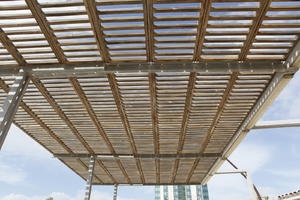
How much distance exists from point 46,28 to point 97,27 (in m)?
1.51

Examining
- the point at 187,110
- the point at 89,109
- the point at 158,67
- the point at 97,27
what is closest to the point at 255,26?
the point at 158,67

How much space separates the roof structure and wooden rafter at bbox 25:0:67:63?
0.10 feet

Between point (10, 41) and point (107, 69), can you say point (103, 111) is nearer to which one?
point (107, 69)

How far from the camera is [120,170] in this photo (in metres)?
24.7

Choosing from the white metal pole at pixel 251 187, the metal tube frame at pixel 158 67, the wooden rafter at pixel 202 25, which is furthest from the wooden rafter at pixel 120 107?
the white metal pole at pixel 251 187

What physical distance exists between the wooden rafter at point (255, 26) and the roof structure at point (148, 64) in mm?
30

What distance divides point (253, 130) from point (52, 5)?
11.6 metres

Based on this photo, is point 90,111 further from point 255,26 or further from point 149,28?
point 255,26

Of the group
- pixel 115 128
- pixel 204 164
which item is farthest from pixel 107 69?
pixel 204 164

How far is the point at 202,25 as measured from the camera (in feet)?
24.1

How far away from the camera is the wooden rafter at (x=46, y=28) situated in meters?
6.75

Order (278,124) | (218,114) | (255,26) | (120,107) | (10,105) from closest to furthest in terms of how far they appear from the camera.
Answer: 1. (255,26)
2. (10,105)
3. (120,107)
4. (278,124)
5. (218,114)

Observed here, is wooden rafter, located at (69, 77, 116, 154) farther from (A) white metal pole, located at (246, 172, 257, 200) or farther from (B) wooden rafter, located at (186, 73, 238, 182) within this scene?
(A) white metal pole, located at (246, 172, 257, 200)

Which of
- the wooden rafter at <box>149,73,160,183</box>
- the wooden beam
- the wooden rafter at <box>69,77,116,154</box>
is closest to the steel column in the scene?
the wooden rafter at <box>149,73,160,183</box>
